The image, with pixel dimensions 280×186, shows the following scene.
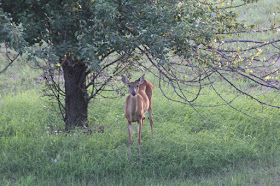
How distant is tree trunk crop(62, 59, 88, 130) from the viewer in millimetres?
8547

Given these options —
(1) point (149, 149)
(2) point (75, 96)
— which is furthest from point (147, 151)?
(2) point (75, 96)

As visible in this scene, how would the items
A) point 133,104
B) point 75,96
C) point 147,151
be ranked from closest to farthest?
point 133,104
point 147,151
point 75,96

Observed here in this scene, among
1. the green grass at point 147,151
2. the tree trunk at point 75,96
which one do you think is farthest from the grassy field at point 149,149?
the tree trunk at point 75,96

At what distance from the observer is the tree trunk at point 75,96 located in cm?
855

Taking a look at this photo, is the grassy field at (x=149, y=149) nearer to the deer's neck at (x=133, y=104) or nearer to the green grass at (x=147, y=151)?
the green grass at (x=147, y=151)

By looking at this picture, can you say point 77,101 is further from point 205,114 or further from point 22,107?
point 205,114

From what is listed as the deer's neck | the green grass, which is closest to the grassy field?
the green grass

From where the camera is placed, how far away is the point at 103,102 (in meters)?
10.6

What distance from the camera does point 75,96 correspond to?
867 centimetres

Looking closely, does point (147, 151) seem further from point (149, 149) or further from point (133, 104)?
point (133, 104)

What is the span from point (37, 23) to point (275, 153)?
5.09m

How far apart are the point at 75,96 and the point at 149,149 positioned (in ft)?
A: 7.02

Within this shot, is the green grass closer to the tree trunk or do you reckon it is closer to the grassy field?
the grassy field

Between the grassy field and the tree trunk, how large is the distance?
36cm
